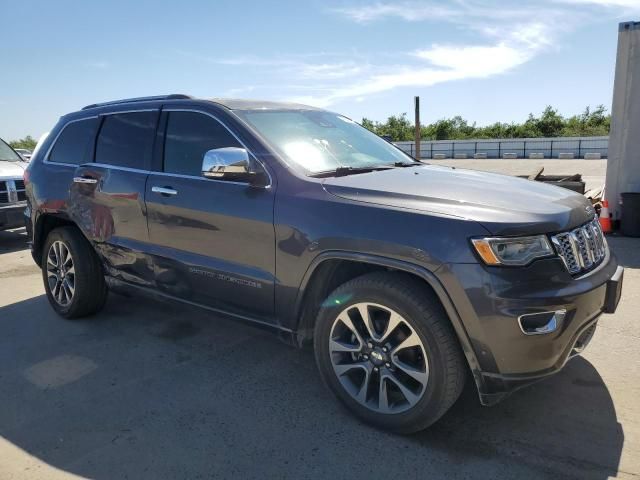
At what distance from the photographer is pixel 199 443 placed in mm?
2756

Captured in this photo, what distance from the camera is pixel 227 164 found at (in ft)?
10.1

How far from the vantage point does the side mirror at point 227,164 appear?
305 cm

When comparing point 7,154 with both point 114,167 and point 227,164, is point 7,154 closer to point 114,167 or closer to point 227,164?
point 114,167

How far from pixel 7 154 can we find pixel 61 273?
5.86 meters

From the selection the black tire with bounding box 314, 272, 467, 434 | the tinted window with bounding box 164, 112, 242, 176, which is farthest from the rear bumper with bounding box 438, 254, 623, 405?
the tinted window with bounding box 164, 112, 242, 176

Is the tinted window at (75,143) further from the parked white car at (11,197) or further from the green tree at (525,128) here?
the green tree at (525,128)

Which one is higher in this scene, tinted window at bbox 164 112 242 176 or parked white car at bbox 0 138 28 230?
tinted window at bbox 164 112 242 176

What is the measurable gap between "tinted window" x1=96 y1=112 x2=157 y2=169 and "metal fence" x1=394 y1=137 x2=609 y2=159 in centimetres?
3145

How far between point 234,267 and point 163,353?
115 centimetres

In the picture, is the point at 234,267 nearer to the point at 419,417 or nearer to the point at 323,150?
the point at 323,150

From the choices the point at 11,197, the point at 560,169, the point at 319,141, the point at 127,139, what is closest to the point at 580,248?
the point at 319,141

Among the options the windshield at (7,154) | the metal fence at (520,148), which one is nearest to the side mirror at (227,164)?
the windshield at (7,154)

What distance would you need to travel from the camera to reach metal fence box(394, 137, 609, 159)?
36938 mm

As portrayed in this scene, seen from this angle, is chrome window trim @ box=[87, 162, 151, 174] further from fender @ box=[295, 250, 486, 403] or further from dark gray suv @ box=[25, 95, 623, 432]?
fender @ box=[295, 250, 486, 403]
